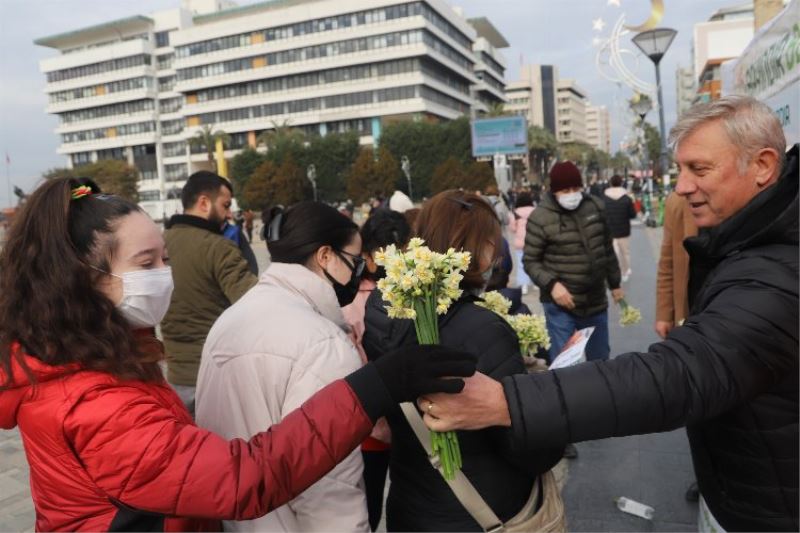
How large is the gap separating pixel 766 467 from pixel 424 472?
0.94 m

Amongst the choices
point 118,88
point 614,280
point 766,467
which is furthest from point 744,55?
point 118,88

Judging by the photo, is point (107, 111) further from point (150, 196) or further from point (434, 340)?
point (434, 340)

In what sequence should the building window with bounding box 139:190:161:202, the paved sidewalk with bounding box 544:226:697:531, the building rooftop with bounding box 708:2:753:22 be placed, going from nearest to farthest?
the paved sidewalk with bounding box 544:226:697:531
the building rooftop with bounding box 708:2:753:22
the building window with bounding box 139:190:161:202

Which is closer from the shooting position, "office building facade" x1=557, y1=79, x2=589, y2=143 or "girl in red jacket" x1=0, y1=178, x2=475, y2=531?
"girl in red jacket" x1=0, y1=178, x2=475, y2=531

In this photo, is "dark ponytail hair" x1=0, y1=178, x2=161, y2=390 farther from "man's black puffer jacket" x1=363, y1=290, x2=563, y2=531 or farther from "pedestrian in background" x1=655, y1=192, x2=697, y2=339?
"pedestrian in background" x1=655, y1=192, x2=697, y2=339

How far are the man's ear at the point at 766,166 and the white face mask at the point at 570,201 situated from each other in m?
3.01

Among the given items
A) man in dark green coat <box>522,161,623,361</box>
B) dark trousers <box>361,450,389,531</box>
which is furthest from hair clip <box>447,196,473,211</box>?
man in dark green coat <box>522,161,623,361</box>

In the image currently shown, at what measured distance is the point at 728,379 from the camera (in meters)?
1.37

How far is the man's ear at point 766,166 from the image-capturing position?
164 cm

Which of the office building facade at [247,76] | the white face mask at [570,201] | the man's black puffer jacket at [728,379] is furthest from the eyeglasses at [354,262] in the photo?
the office building facade at [247,76]

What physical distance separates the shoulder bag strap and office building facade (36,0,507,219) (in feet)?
220

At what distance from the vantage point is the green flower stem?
59.6 inches

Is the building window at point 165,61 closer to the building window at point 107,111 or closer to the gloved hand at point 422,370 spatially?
Result: the building window at point 107,111

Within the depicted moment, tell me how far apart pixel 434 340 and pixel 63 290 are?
0.94 meters
